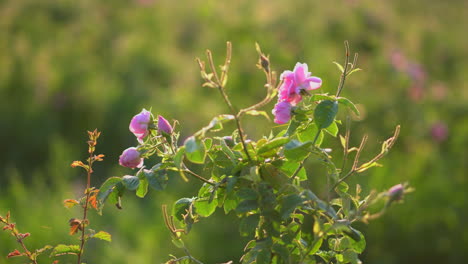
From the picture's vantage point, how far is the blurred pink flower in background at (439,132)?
13.1ft

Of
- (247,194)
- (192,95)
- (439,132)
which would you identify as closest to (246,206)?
(247,194)

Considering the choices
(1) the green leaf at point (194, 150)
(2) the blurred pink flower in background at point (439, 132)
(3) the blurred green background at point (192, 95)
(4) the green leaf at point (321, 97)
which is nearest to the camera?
(1) the green leaf at point (194, 150)

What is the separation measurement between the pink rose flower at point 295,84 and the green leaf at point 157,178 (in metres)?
0.21

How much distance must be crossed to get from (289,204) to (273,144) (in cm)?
9

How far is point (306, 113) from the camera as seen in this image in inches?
34.4

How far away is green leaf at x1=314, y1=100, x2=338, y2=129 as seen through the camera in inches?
32.9

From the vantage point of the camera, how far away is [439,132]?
157 inches

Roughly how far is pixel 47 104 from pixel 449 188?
2.92 meters

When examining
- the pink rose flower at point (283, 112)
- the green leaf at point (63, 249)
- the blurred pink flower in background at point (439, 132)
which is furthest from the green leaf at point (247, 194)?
the blurred pink flower in background at point (439, 132)

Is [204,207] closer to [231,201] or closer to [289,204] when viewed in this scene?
[231,201]

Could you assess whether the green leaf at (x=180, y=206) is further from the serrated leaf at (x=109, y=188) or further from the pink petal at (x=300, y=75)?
the pink petal at (x=300, y=75)

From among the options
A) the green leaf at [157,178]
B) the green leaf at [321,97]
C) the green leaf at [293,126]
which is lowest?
the green leaf at [293,126]

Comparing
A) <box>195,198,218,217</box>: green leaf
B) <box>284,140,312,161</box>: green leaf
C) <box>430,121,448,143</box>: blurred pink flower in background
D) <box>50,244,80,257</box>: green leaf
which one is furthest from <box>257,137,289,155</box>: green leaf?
<box>430,121,448,143</box>: blurred pink flower in background

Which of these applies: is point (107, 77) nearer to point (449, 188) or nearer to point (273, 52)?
point (273, 52)
